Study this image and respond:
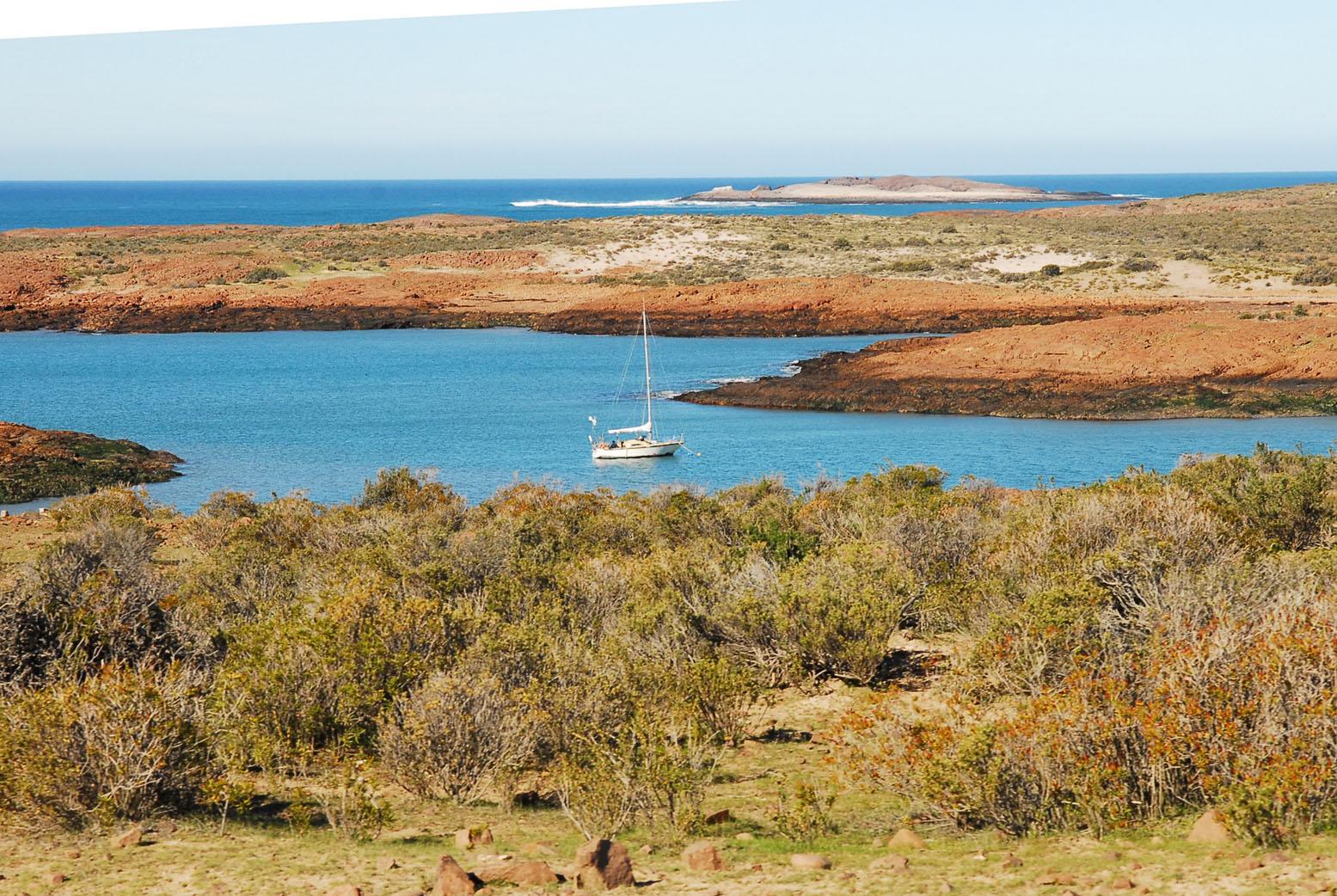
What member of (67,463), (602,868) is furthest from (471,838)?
(67,463)

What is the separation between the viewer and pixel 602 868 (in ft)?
22.7

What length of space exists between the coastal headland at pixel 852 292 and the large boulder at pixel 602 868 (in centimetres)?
3648

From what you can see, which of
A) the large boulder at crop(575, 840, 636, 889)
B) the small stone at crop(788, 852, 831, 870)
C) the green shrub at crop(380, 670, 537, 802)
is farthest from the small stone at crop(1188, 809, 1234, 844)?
the green shrub at crop(380, 670, 537, 802)

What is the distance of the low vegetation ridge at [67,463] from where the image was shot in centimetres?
3197

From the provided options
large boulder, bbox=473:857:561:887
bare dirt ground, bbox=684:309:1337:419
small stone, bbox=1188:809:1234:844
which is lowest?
bare dirt ground, bbox=684:309:1337:419

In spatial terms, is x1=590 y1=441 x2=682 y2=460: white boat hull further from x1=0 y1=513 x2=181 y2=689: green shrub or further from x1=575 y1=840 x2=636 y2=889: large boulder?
x1=575 y1=840 x2=636 y2=889: large boulder

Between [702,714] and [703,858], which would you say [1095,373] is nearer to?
[702,714]

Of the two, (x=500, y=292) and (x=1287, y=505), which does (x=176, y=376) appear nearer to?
(x=500, y=292)

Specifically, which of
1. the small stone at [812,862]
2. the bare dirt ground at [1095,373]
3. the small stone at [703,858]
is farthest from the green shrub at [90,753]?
the bare dirt ground at [1095,373]

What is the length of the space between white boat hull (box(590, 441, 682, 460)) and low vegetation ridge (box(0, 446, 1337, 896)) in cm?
1940

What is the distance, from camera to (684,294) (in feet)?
221

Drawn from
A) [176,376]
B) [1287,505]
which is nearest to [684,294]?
[176,376]

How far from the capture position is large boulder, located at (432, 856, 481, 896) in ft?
22.1

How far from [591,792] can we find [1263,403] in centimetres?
3771
